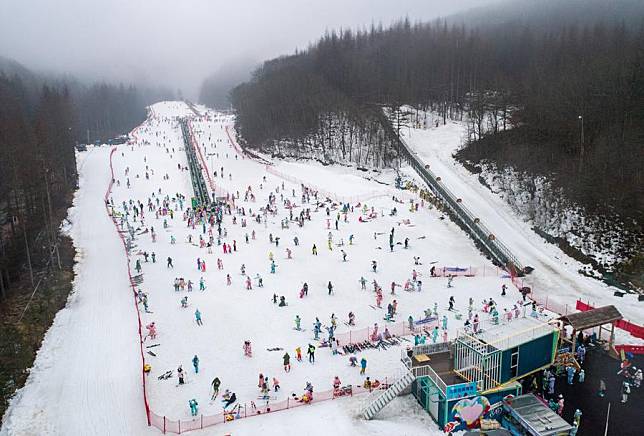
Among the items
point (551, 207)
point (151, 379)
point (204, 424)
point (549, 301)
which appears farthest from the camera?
point (551, 207)

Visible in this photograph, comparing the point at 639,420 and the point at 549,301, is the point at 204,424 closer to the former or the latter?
the point at 639,420

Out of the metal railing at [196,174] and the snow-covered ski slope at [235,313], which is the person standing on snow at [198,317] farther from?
the metal railing at [196,174]

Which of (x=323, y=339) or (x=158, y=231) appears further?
(x=158, y=231)

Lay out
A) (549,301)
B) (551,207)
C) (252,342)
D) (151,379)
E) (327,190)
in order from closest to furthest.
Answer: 1. (151,379)
2. (252,342)
3. (549,301)
4. (551,207)
5. (327,190)

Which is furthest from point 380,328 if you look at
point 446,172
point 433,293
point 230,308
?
point 446,172

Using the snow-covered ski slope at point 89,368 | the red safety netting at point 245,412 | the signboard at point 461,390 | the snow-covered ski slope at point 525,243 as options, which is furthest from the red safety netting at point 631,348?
the snow-covered ski slope at point 89,368

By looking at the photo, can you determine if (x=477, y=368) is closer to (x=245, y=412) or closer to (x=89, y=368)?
(x=245, y=412)
